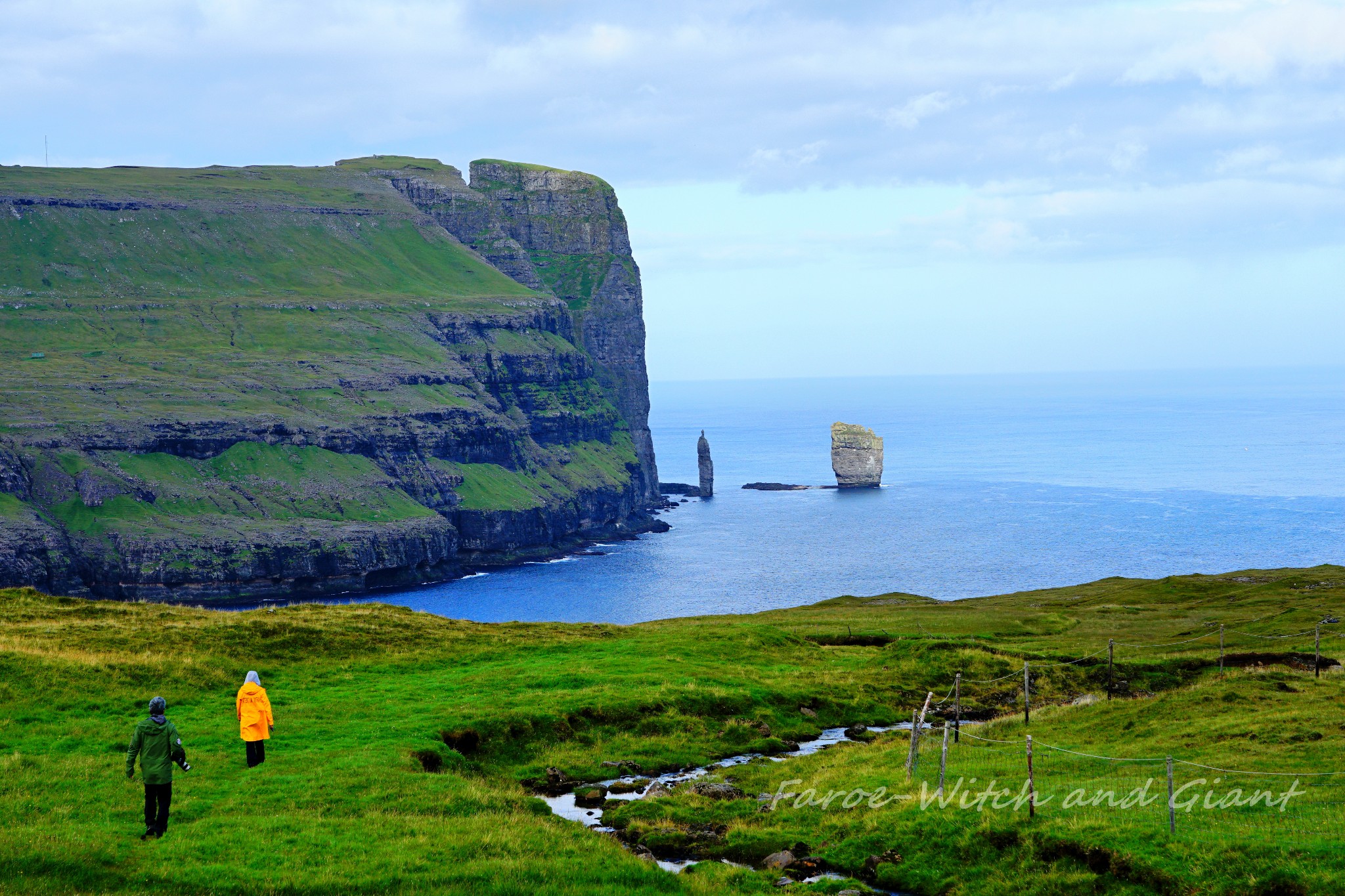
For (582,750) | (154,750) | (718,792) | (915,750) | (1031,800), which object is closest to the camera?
(154,750)

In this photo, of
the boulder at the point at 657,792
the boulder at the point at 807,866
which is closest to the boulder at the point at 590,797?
the boulder at the point at 657,792

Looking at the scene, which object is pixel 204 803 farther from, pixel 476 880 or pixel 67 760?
pixel 476 880

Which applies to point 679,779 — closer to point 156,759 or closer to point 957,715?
point 957,715

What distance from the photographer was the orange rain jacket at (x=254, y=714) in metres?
31.6

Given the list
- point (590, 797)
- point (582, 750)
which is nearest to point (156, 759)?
point (590, 797)

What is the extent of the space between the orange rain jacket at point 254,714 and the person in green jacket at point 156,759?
224 inches

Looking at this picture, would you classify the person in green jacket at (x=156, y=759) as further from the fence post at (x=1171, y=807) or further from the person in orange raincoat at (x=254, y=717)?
the fence post at (x=1171, y=807)

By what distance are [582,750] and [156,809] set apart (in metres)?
17.1

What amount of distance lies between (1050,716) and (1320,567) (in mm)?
72324

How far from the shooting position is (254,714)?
31.7 meters

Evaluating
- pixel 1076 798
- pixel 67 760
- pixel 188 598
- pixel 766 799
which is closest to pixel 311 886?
pixel 67 760

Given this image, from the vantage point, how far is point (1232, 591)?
88.6 metres

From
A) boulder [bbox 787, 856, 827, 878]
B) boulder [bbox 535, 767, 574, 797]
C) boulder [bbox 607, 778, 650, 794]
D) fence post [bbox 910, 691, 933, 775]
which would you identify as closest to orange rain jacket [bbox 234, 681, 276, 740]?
boulder [bbox 535, 767, 574, 797]

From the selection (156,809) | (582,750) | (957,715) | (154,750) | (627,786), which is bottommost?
(627,786)
